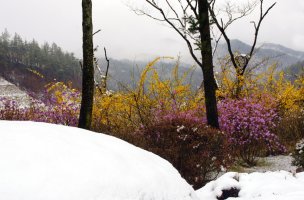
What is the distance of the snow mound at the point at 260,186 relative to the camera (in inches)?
201

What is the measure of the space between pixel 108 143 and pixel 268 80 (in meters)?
12.2

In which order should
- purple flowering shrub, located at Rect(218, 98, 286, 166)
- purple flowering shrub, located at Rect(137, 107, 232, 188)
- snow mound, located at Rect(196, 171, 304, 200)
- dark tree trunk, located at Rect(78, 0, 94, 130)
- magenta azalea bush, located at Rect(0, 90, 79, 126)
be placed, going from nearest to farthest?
snow mound, located at Rect(196, 171, 304, 200) < purple flowering shrub, located at Rect(137, 107, 232, 188) < dark tree trunk, located at Rect(78, 0, 94, 130) < purple flowering shrub, located at Rect(218, 98, 286, 166) < magenta azalea bush, located at Rect(0, 90, 79, 126)

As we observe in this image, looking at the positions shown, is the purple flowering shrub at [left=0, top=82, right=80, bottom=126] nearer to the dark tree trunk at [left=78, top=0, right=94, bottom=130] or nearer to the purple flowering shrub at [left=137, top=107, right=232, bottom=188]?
the dark tree trunk at [left=78, top=0, right=94, bottom=130]

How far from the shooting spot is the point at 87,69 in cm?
951

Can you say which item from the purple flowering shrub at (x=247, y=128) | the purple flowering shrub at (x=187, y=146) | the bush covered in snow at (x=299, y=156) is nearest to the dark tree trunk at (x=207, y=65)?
the purple flowering shrub at (x=247, y=128)

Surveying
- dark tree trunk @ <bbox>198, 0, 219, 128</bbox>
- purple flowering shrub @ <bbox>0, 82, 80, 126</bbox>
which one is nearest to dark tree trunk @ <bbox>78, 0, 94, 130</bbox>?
purple flowering shrub @ <bbox>0, 82, 80, 126</bbox>

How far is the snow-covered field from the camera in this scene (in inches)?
98.0

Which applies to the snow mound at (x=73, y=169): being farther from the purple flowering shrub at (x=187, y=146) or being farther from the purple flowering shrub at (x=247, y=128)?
the purple flowering shrub at (x=247, y=128)

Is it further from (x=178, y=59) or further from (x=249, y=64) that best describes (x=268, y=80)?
(x=178, y=59)

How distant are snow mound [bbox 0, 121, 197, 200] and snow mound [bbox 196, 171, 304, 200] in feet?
5.10

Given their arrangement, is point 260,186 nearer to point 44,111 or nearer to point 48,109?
point 44,111

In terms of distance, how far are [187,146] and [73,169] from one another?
17.9 feet

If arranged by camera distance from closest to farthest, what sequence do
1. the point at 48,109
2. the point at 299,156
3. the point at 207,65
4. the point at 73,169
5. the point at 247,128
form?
the point at 73,169 → the point at 299,156 → the point at 247,128 → the point at 207,65 → the point at 48,109

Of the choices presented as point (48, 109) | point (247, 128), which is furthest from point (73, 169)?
point (48, 109)
